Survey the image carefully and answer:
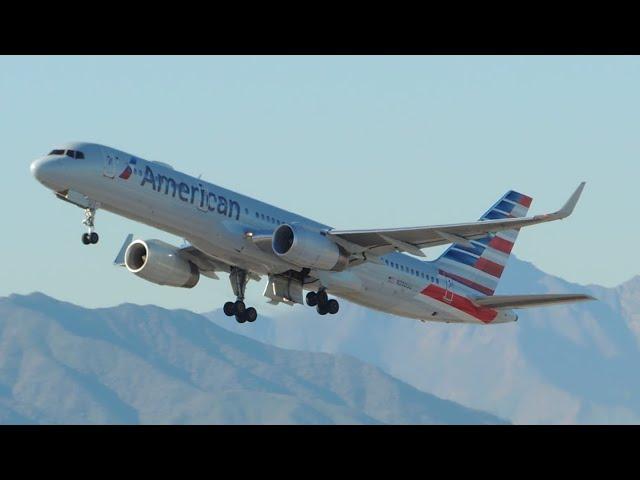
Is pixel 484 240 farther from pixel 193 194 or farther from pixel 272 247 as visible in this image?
pixel 193 194

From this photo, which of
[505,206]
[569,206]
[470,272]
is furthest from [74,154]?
[505,206]

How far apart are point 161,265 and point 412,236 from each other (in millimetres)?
9159

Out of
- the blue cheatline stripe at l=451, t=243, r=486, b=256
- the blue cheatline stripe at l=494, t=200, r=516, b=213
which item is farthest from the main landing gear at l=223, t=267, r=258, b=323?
the blue cheatline stripe at l=494, t=200, r=516, b=213

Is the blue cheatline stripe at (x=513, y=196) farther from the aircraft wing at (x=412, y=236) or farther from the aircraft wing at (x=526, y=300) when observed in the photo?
the aircraft wing at (x=412, y=236)

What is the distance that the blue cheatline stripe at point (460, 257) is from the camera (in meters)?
54.6

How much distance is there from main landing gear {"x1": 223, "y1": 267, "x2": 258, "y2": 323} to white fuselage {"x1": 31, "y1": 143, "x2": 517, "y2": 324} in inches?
35.4

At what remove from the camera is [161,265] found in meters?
48.8

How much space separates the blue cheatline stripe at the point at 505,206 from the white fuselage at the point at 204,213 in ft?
30.1

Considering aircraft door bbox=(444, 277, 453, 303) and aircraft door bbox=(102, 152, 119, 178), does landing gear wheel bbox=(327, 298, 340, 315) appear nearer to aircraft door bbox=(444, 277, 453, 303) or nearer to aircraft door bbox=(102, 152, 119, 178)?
aircraft door bbox=(444, 277, 453, 303)

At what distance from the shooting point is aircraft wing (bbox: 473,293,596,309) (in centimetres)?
4669
